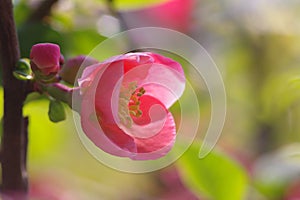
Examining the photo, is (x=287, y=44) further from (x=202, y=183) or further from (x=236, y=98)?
(x=202, y=183)

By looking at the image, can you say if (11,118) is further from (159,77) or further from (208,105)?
(208,105)

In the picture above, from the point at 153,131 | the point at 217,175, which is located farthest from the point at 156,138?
the point at 217,175

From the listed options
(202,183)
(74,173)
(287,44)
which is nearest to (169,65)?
(202,183)

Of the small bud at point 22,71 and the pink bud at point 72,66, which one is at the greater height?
the pink bud at point 72,66

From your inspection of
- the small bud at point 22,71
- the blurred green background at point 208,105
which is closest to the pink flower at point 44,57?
the small bud at point 22,71

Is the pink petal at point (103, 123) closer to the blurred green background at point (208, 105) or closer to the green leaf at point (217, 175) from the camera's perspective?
the blurred green background at point (208, 105)
